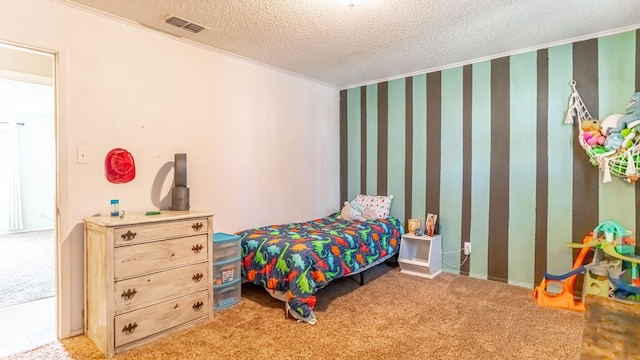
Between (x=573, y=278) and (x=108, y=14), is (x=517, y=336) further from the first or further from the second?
(x=108, y=14)

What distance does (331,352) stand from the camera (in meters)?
2.07

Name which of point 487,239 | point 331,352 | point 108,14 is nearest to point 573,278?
point 487,239

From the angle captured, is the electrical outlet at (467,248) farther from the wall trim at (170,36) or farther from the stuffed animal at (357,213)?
the wall trim at (170,36)

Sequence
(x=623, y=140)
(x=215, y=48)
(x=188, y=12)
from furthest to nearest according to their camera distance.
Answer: (x=215, y=48) → (x=623, y=140) → (x=188, y=12)

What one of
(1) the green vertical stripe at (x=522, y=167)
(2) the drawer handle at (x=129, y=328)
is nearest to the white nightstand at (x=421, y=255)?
(1) the green vertical stripe at (x=522, y=167)

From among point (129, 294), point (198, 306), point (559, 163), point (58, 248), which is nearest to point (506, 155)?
point (559, 163)

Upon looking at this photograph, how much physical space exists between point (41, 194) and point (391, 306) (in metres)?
7.07

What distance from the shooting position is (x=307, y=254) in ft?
8.48

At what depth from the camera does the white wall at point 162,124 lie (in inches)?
90.3

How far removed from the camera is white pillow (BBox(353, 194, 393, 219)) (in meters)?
4.00

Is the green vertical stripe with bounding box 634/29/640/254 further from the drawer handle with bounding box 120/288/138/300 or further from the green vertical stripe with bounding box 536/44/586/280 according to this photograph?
the drawer handle with bounding box 120/288/138/300

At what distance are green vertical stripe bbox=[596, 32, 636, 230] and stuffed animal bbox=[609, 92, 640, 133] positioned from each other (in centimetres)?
13

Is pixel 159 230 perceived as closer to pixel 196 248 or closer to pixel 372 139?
pixel 196 248

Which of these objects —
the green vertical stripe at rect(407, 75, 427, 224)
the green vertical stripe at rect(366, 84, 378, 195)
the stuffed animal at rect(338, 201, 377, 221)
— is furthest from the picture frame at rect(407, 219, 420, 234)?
the green vertical stripe at rect(366, 84, 378, 195)
